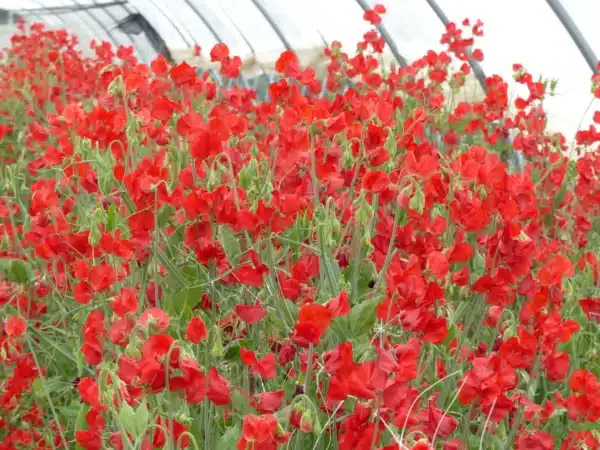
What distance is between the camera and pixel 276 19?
31.9 ft

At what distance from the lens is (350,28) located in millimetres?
8125

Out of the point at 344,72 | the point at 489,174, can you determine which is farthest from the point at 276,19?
the point at 489,174

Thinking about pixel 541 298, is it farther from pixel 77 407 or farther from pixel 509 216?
pixel 77 407

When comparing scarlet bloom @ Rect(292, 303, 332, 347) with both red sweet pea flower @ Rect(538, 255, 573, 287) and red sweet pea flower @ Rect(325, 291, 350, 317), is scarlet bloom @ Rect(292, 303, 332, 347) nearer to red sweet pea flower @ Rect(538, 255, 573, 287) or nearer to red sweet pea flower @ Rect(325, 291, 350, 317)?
red sweet pea flower @ Rect(325, 291, 350, 317)

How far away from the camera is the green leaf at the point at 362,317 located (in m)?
1.22

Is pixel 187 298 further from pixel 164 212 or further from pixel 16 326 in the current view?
pixel 16 326

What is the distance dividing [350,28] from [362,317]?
23.5ft

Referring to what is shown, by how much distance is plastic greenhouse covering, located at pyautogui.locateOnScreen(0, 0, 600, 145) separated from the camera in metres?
5.41

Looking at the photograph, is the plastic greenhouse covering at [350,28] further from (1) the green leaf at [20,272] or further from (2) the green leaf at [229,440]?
(2) the green leaf at [229,440]

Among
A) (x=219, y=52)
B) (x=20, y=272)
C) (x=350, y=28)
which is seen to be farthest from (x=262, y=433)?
(x=350, y=28)

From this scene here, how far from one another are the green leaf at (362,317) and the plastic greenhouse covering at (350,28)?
6.18ft

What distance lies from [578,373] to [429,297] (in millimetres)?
323

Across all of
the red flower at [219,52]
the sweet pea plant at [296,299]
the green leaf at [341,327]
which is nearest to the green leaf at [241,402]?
the sweet pea plant at [296,299]

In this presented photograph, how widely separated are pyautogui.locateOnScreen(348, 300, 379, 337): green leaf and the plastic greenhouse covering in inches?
74.2
